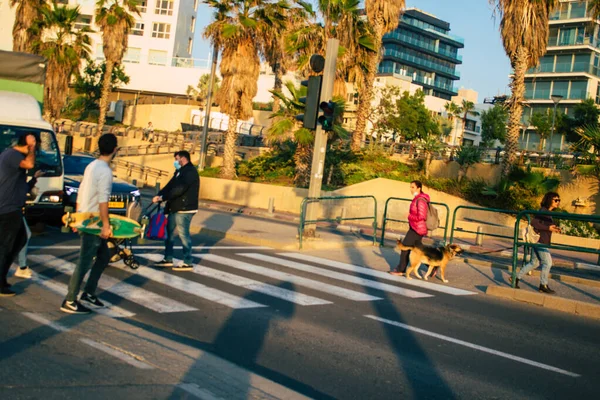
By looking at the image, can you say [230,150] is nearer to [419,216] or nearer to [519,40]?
[519,40]

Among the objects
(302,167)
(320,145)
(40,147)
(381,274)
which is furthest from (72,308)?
(302,167)

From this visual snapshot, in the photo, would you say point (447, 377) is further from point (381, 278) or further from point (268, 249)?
point (268, 249)

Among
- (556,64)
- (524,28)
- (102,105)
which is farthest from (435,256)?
(556,64)

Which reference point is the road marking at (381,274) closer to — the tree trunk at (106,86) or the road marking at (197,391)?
the road marking at (197,391)

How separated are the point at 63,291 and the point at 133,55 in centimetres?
7188

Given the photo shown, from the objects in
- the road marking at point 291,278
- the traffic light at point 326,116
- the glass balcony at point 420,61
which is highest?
the glass balcony at point 420,61

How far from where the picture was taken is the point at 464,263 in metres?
15.3

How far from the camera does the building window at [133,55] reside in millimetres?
75375

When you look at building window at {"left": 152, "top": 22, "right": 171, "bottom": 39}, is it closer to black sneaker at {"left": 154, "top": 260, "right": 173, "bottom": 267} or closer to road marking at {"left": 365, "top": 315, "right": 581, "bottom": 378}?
black sneaker at {"left": 154, "top": 260, "right": 173, "bottom": 267}

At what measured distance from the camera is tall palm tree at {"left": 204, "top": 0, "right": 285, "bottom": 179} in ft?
102

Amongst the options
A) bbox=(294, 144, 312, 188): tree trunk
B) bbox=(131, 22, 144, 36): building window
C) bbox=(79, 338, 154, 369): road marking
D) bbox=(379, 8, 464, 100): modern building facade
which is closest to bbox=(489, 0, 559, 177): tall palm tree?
bbox=(294, 144, 312, 188): tree trunk

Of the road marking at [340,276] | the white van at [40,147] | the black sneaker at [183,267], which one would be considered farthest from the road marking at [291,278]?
the white van at [40,147]

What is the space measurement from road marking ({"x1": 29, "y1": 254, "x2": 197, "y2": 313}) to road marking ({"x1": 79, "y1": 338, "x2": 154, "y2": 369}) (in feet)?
6.79

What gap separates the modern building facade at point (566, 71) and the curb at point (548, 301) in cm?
5634
